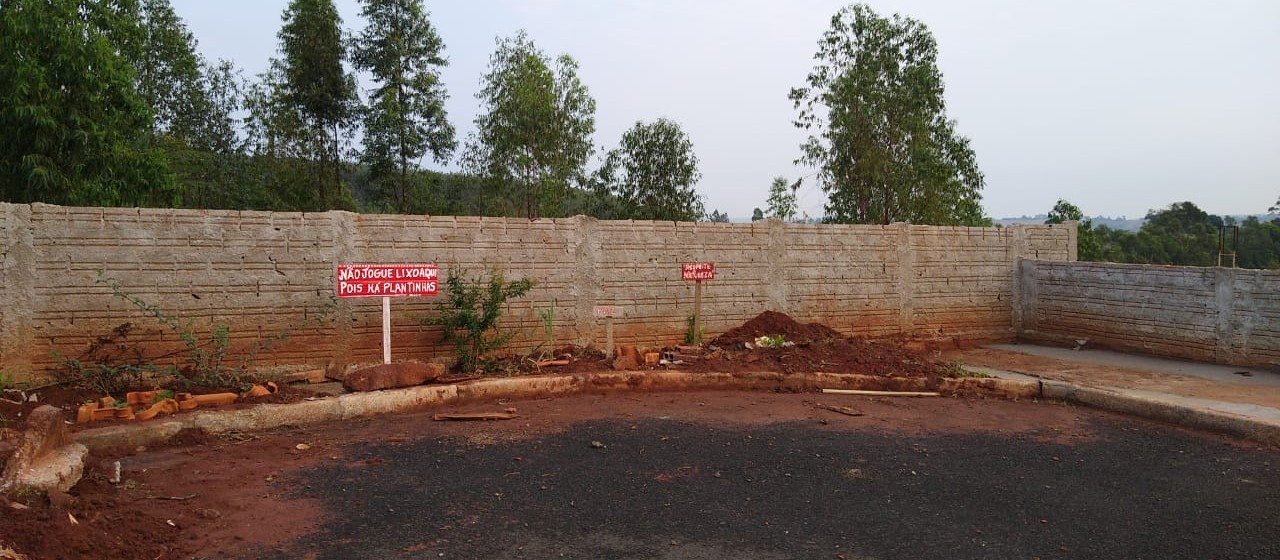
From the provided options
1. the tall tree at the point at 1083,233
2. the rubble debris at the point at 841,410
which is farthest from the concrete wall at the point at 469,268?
the tall tree at the point at 1083,233

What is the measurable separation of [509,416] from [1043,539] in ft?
15.3

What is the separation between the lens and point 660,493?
5.08 metres

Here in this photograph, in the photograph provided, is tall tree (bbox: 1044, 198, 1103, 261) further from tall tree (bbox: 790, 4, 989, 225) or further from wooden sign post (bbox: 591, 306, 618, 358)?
wooden sign post (bbox: 591, 306, 618, 358)

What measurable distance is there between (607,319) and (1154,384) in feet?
22.2

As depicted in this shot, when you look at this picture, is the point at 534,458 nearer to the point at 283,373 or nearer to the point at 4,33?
the point at 283,373

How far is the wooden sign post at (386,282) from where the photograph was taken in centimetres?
814

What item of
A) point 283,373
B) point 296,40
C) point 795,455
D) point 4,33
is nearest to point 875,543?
point 795,455

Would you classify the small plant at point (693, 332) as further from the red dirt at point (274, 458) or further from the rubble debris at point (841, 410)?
the rubble debris at point (841, 410)

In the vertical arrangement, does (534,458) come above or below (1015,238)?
below

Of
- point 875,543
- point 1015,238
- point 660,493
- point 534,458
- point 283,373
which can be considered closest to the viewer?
point 875,543

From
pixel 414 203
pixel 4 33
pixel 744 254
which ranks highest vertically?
pixel 4 33

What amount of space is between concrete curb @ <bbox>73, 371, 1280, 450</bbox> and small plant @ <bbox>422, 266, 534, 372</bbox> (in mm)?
937

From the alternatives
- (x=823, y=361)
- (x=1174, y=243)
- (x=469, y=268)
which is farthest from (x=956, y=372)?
(x=1174, y=243)

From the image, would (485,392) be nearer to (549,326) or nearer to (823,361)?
(549,326)
